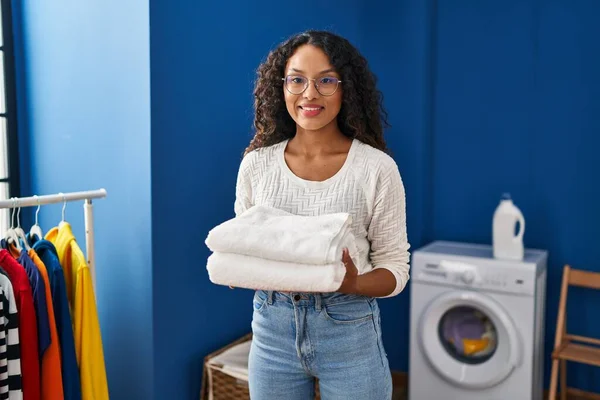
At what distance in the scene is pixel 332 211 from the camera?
4.10 ft

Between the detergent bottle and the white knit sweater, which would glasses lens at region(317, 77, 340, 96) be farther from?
the detergent bottle

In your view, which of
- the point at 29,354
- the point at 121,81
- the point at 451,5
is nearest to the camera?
the point at 29,354

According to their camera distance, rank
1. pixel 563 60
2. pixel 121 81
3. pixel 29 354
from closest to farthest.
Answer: pixel 29 354 → pixel 121 81 → pixel 563 60

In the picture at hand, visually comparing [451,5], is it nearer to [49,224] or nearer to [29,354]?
[49,224]

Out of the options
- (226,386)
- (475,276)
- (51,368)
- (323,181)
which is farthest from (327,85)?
(475,276)

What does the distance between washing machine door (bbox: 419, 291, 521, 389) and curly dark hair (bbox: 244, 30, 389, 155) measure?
1.57 meters

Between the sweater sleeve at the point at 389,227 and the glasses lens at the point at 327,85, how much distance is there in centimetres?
19

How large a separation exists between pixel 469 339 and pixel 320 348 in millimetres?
1755

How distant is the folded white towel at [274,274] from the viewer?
3.68 feet

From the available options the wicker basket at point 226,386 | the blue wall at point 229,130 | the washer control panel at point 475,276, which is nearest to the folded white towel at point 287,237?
the blue wall at point 229,130

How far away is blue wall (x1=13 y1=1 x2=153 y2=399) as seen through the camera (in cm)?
207

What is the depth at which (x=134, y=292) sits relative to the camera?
2125mm

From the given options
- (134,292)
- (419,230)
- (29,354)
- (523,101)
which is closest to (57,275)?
(29,354)

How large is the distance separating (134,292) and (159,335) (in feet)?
0.57
